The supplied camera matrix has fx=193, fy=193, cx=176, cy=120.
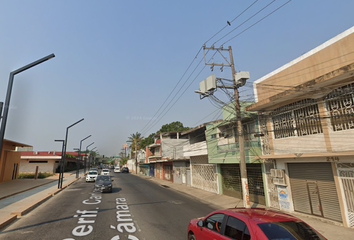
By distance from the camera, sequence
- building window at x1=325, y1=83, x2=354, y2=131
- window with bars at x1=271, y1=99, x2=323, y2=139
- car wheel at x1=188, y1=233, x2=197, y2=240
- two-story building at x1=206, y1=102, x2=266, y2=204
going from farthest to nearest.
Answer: two-story building at x1=206, y1=102, x2=266, y2=204
window with bars at x1=271, y1=99, x2=323, y2=139
building window at x1=325, y1=83, x2=354, y2=131
car wheel at x1=188, y1=233, x2=197, y2=240

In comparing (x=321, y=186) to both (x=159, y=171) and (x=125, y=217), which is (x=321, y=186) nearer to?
(x=125, y=217)

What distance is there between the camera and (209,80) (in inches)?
522

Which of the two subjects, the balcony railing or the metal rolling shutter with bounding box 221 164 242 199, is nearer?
the balcony railing

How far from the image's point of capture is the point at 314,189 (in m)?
10.4

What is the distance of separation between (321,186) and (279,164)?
2488 millimetres

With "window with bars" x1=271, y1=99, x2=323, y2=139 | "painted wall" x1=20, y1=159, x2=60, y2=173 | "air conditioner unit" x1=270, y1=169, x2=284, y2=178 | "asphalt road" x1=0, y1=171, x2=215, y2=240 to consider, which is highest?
"window with bars" x1=271, y1=99, x2=323, y2=139

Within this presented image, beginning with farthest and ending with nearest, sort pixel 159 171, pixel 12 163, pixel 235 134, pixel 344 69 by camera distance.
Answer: pixel 159 171 → pixel 12 163 → pixel 235 134 → pixel 344 69

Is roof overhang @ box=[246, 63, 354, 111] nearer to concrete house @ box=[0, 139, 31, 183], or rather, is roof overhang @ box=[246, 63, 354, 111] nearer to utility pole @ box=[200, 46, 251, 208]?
utility pole @ box=[200, 46, 251, 208]

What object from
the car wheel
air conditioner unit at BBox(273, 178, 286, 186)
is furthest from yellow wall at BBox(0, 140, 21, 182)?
air conditioner unit at BBox(273, 178, 286, 186)

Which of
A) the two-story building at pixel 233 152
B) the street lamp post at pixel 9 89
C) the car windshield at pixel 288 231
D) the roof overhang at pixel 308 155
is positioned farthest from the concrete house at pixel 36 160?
the car windshield at pixel 288 231

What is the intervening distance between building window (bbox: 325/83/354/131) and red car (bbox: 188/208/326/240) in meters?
6.57

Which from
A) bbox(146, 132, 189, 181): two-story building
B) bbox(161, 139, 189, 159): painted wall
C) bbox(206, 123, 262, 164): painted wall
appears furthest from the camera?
bbox(161, 139, 189, 159): painted wall

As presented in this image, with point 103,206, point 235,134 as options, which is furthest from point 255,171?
point 103,206

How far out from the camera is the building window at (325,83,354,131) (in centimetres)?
872
